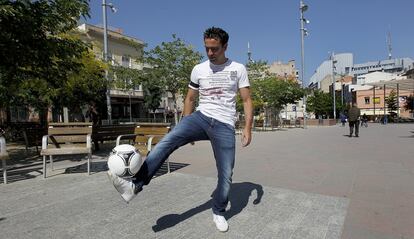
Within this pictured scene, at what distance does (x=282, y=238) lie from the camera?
3.27m

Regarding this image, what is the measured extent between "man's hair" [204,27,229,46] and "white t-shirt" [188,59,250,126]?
0.78ft

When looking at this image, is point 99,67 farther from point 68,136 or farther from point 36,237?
point 36,237

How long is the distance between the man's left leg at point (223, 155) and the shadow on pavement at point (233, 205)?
0.41m

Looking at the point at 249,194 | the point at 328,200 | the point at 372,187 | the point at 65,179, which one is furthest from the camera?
the point at 65,179

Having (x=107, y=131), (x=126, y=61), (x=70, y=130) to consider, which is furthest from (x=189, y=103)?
(x=126, y=61)

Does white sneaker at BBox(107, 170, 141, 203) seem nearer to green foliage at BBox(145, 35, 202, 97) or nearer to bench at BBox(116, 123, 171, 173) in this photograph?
bench at BBox(116, 123, 171, 173)

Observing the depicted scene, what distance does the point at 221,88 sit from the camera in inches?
135

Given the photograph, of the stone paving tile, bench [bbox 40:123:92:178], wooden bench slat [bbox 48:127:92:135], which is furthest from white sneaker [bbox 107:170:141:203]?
wooden bench slat [bbox 48:127:92:135]

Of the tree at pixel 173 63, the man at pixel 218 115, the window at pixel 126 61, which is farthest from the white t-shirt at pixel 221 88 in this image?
the window at pixel 126 61

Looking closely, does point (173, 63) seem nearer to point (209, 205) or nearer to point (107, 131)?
point (107, 131)

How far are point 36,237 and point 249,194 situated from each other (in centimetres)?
265

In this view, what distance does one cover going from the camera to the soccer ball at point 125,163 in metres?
2.97

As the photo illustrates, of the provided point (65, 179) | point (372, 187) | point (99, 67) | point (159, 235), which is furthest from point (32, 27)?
point (99, 67)

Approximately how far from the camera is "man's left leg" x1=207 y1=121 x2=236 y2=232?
340 centimetres
